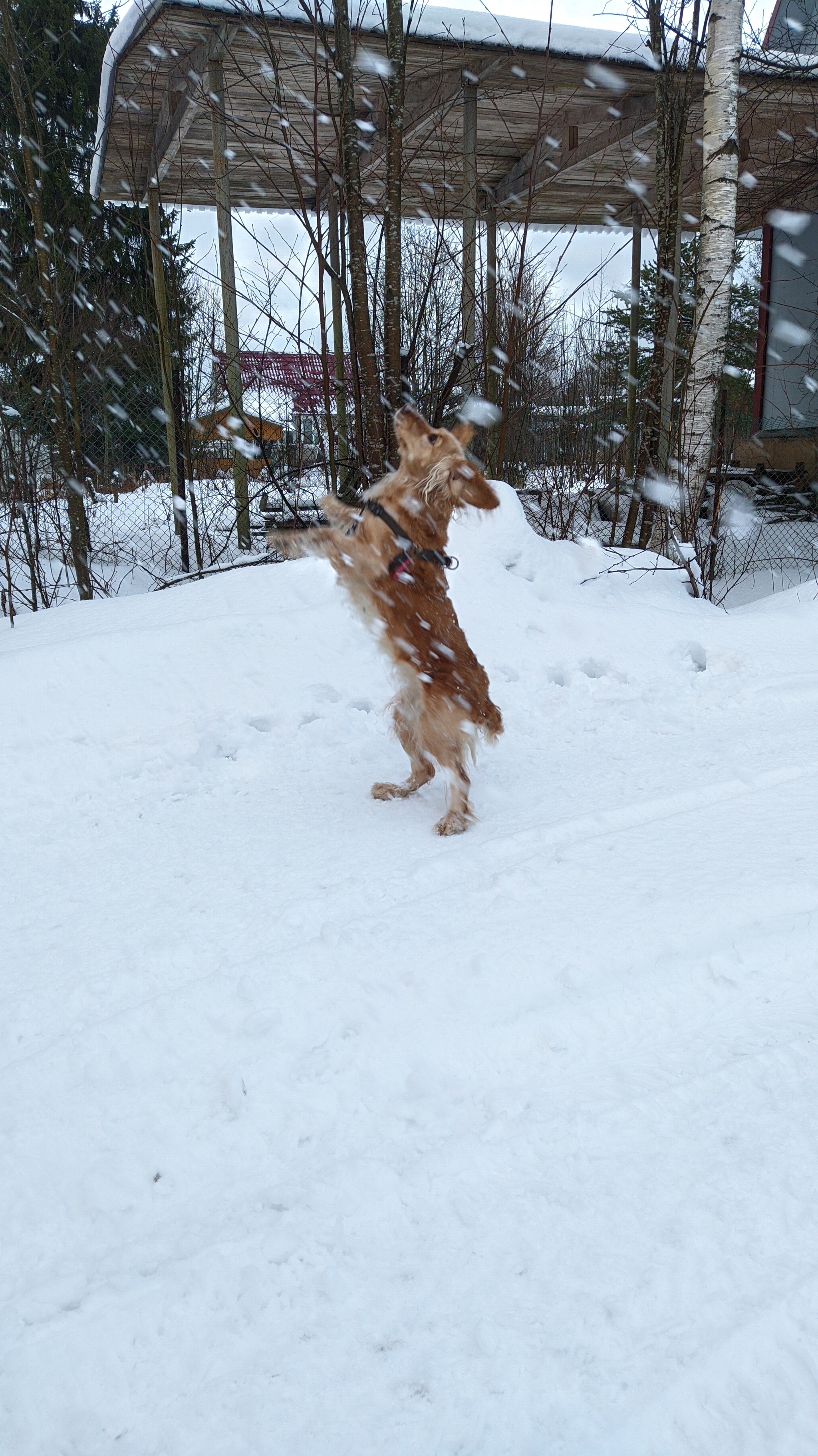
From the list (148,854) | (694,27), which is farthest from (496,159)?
(148,854)

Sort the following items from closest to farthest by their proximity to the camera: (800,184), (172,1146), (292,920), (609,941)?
(172,1146) → (609,941) → (292,920) → (800,184)

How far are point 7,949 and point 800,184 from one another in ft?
35.4

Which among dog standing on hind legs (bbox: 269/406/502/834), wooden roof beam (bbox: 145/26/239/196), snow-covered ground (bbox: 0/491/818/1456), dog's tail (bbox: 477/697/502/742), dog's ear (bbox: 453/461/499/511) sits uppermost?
wooden roof beam (bbox: 145/26/239/196)

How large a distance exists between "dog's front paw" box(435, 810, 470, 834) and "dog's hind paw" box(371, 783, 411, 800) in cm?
40

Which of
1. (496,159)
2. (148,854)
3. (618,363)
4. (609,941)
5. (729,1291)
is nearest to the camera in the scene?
(729,1291)

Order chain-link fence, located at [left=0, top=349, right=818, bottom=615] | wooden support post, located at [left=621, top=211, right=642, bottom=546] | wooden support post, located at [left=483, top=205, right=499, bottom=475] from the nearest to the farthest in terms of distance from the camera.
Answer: wooden support post, located at [left=483, top=205, right=499, bottom=475], chain-link fence, located at [left=0, top=349, right=818, bottom=615], wooden support post, located at [left=621, top=211, right=642, bottom=546]

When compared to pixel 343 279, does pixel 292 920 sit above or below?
below

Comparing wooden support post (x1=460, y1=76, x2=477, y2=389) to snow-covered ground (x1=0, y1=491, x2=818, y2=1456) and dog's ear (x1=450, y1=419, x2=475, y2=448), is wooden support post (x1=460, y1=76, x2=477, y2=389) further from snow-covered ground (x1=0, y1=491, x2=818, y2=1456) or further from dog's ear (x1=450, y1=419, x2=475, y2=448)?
snow-covered ground (x1=0, y1=491, x2=818, y2=1456)

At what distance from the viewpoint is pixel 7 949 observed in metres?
2.64

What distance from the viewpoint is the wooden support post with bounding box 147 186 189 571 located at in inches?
320

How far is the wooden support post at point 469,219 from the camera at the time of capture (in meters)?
7.24

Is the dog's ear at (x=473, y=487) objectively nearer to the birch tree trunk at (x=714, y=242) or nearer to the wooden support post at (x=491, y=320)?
the birch tree trunk at (x=714, y=242)

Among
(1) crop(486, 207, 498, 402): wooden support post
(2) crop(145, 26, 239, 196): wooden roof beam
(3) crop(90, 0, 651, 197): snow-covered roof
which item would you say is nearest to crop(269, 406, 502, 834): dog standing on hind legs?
(1) crop(486, 207, 498, 402): wooden support post

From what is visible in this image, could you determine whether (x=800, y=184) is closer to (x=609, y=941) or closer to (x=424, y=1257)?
(x=609, y=941)
